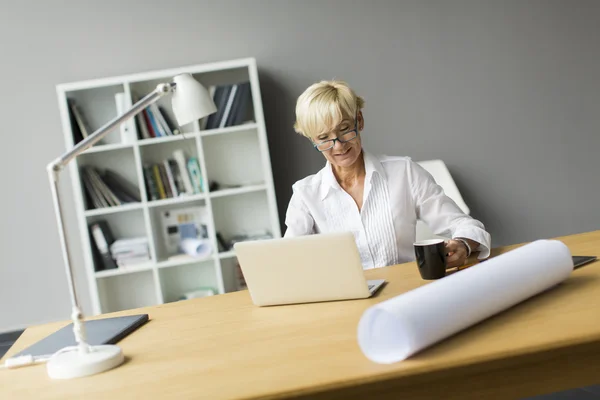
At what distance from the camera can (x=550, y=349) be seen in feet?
3.64

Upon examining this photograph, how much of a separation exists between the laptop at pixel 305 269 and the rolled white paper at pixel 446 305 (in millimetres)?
345

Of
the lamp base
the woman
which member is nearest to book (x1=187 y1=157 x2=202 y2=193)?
the woman

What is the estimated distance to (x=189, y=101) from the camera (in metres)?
1.60

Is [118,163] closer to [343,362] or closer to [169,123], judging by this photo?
[169,123]

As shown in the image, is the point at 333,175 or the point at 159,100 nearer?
the point at 333,175

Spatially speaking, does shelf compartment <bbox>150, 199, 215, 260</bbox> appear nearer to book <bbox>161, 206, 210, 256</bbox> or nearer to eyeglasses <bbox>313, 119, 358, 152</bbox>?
book <bbox>161, 206, 210, 256</bbox>

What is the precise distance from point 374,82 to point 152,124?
142 cm

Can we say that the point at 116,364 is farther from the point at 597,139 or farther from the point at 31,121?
the point at 597,139

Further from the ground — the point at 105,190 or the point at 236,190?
the point at 105,190

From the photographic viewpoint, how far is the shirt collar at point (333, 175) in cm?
227

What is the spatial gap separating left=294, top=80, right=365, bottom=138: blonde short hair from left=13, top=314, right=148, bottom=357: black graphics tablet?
88 centimetres

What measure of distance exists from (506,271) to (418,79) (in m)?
3.07

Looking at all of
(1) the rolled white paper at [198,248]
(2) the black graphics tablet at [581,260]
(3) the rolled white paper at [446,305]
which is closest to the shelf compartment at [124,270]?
(1) the rolled white paper at [198,248]

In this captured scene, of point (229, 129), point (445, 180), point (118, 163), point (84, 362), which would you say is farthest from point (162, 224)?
point (84, 362)
